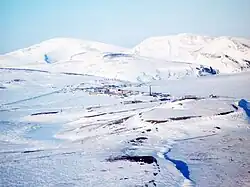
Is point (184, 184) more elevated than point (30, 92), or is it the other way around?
point (184, 184)

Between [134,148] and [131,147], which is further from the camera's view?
[131,147]

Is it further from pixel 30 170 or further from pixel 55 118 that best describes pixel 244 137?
pixel 55 118

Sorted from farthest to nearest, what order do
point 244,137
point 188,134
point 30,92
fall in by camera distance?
1. point 30,92
2. point 188,134
3. point 244,137

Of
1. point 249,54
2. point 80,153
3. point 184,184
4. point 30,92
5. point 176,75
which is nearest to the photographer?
point 184,184

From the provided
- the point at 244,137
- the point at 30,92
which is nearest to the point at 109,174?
the point at 244,137

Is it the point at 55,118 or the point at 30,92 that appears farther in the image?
the point at 30,92

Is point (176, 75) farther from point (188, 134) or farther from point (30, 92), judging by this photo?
point (188, 134)

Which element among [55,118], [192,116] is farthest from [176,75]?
[192,116]

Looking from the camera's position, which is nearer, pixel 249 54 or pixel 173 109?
pixel 173 109

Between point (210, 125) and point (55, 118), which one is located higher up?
point (210, 125)
